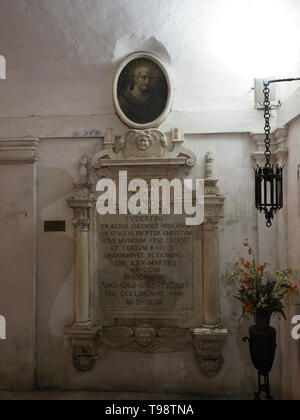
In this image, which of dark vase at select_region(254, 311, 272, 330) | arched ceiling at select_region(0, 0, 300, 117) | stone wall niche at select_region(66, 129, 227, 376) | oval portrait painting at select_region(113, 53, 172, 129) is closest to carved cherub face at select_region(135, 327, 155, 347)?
stone wall niche at select_region(66, 129, 227, 376)

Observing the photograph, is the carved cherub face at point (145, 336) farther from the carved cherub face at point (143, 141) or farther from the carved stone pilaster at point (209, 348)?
the carved cherub face at point (143, 141)

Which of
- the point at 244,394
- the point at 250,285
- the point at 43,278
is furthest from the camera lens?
the point at 43,278

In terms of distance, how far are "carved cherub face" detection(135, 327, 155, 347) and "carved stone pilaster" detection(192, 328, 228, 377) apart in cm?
42

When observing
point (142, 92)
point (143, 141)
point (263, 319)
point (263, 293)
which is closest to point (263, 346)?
point (263, 319)

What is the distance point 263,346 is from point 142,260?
1.41m

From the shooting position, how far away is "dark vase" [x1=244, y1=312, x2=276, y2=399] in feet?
10.3

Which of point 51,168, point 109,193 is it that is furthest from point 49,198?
point 109,193

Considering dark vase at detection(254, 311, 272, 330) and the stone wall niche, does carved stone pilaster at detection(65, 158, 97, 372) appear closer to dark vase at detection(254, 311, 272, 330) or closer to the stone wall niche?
the stone wall niche

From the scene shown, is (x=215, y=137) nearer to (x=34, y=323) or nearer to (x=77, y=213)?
(x=77, y=213)

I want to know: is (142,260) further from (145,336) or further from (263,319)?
(263,319)

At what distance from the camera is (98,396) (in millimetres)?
3707

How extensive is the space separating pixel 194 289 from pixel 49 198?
1.82 m

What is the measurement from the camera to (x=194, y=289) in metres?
3.79

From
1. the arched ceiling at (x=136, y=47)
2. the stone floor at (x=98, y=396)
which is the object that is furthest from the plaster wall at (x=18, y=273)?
the arched ceiling at (x=136, y=47)
